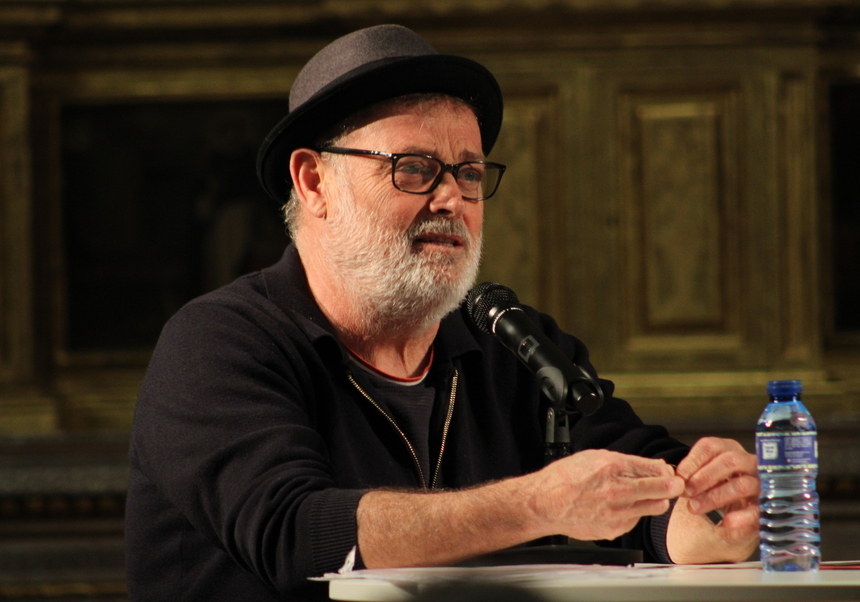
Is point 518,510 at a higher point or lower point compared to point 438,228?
lower

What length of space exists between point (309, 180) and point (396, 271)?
0.26m

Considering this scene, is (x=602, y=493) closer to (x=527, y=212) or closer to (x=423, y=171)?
(x=423, y=171)

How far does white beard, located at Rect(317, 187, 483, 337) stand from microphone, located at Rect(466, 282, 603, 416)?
24 cm

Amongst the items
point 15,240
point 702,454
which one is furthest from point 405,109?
point 15,240

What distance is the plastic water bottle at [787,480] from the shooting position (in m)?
1.46

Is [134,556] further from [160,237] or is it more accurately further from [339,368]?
[160,237]

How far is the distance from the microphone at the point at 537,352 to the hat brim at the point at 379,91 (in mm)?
398

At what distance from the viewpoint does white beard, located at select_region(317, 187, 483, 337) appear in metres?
2.01

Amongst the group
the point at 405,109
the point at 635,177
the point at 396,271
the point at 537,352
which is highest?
the point at 635,177

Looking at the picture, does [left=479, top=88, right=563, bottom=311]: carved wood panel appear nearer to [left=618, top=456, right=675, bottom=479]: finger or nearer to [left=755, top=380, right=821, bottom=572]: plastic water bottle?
[left=755, top=380, right=821, bottom=572]: plastic water bottle

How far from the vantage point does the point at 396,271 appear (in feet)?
6.63

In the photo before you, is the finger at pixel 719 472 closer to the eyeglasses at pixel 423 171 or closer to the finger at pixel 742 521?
the finger at pixel 742 521

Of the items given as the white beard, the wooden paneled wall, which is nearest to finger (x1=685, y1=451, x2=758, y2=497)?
the white beard

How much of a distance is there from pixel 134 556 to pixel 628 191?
3231 millimetres
